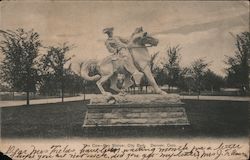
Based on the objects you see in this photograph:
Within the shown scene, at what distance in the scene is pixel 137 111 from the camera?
283cm

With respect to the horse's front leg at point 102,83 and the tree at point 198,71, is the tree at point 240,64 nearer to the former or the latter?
the tree at point 198,71

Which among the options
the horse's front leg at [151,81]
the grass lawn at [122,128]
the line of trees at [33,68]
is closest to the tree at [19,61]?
the line of trees at [33,68]

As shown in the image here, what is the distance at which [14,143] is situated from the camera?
2811 mm

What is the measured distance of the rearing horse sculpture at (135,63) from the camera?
9.26 feet

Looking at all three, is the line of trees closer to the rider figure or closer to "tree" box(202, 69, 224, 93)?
the rider figure

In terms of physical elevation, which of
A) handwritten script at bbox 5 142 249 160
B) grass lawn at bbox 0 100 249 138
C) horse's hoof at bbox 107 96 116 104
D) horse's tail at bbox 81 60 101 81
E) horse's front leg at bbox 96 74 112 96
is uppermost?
horse's tail at bbox 81 60 101 81

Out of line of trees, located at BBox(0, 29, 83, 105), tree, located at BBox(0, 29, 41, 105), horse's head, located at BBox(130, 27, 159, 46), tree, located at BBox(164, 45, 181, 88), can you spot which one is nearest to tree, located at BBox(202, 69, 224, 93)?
tree, located at BBox(164, 45, 181, 88)

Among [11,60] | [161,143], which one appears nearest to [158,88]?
[161,143]

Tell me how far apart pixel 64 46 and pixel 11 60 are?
38 cm

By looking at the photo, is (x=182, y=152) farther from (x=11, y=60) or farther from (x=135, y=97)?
(x=11, y=60)

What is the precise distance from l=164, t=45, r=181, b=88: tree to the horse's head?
12cm

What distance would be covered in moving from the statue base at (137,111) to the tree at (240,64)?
0.38 metres

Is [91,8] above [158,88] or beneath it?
above

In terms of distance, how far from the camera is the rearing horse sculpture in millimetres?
2822
